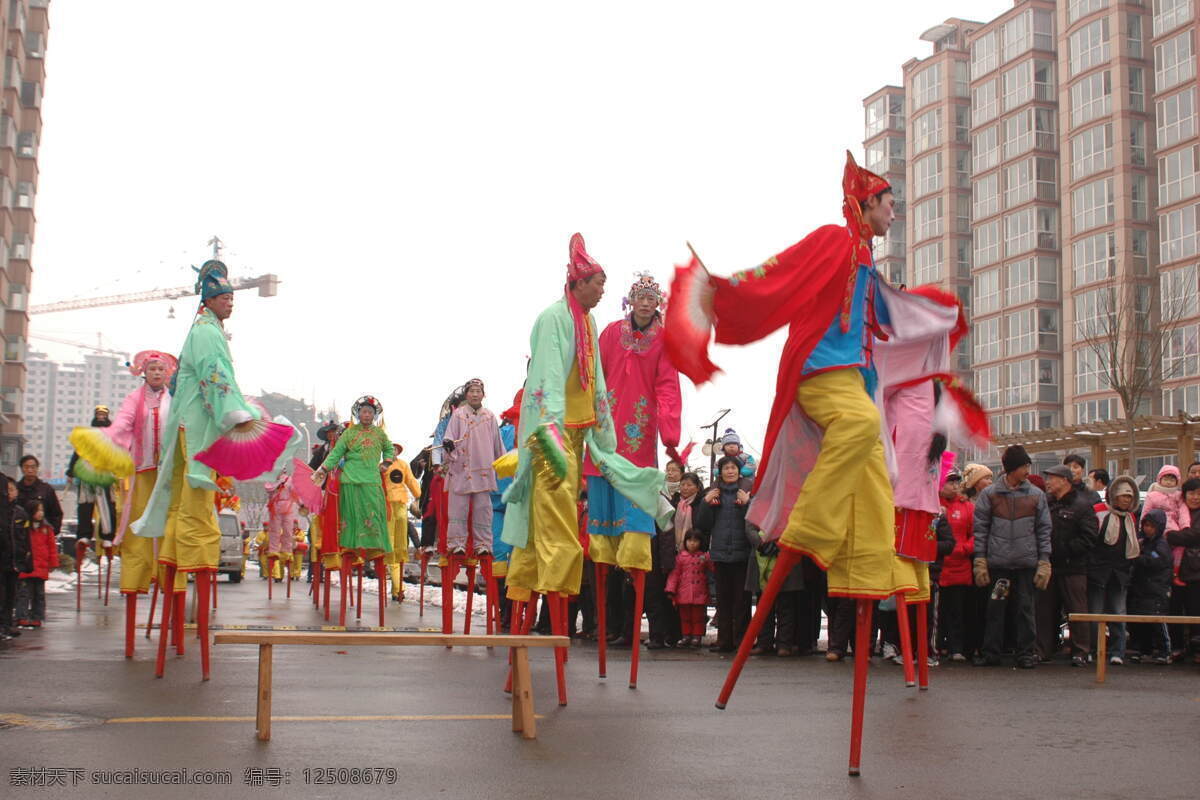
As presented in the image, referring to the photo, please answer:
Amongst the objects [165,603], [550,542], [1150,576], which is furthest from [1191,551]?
[165,603]

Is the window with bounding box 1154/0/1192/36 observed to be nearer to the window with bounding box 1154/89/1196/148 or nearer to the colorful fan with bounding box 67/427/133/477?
the window with bounding box 1154/89/1196/148

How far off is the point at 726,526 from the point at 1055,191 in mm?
63578

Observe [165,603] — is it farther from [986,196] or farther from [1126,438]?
[986,196]

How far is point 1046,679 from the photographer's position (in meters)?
10.1

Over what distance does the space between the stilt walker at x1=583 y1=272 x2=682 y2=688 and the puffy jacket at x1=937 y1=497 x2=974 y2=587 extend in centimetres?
431

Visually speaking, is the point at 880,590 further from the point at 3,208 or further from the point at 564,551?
the point at 3,208

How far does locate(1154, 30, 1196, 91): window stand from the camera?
60.4 meters

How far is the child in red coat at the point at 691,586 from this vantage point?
46.1 feet

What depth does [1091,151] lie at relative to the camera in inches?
2638

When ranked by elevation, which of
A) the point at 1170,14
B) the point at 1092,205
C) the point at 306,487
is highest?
the point at 1170,14

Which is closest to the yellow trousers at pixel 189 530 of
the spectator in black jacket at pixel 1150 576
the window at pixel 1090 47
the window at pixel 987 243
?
the spectator in black jacket at pixel 1150 576

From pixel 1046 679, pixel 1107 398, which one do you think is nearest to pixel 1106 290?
pixel 1107 398

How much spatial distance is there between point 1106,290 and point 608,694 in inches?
2404

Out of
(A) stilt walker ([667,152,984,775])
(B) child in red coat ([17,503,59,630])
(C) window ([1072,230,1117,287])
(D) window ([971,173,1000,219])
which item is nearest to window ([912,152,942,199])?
(D) window ([971,173,1000,219])
